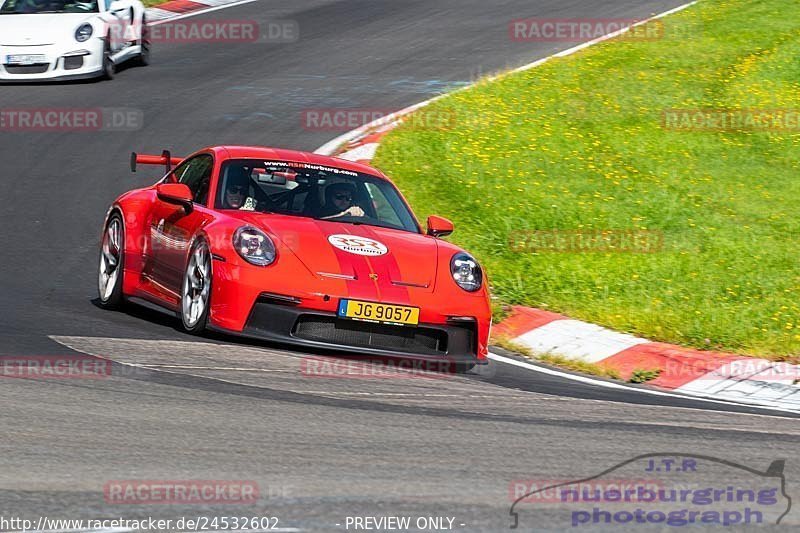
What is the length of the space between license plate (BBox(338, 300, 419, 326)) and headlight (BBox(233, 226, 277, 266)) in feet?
1.77

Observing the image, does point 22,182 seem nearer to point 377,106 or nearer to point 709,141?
point 377,106

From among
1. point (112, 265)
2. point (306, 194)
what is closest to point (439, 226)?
point (306, 194)

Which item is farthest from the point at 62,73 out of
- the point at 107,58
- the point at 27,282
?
the point at 27,282

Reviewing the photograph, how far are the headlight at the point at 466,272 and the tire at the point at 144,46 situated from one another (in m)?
10.5

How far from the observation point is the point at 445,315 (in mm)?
8109

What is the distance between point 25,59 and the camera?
53.9 feet

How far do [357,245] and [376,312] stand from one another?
60 cm

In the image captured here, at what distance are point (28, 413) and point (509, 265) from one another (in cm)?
575

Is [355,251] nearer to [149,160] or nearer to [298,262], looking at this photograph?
[298,262]

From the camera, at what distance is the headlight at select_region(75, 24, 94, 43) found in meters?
16.7

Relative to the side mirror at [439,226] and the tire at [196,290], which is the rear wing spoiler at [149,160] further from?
the side mirror at [439,226]

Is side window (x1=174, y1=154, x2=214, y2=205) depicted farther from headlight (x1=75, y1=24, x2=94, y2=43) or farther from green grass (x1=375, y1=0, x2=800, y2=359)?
headlight (x1=75, y1=24, x2=94, y2=43)

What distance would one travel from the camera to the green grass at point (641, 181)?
33.3 feet

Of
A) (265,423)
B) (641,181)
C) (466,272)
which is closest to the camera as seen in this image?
(265,423)
